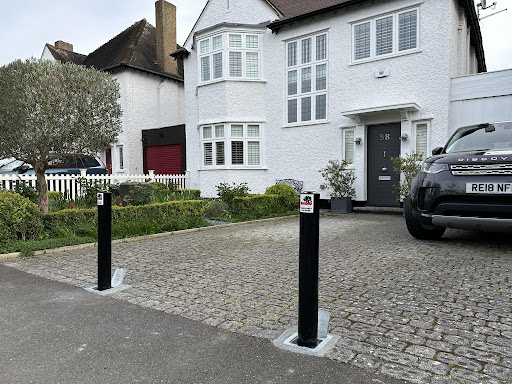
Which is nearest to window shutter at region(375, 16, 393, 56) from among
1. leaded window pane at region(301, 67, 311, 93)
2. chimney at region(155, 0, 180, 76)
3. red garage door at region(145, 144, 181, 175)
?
leaded window pane at region(301, 67, 311, 93)

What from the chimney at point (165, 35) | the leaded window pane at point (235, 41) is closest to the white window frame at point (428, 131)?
the leaded window pane at point (235, 41)

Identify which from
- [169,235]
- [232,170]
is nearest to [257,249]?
[169,235]

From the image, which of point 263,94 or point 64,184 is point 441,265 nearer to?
point 64,184

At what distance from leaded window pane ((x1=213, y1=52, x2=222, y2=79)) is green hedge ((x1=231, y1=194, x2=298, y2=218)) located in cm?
607

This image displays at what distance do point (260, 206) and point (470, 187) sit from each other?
6.44 m

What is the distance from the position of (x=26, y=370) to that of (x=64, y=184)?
9.15 meters

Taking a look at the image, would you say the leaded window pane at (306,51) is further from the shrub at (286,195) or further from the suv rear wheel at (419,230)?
the suv rear wheel at (419,230)

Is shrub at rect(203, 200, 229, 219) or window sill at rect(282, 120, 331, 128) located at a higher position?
window sill at rect(282, 120, 331, 128)

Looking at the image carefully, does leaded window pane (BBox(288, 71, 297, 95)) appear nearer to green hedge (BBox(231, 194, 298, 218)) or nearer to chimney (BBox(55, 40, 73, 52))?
green hedge (BBox(231, 194, 298, 218))

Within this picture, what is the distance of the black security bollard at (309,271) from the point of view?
2.74 meters

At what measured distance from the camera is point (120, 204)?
341 inches

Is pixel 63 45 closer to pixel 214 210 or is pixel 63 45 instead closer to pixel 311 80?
pixel 311 80

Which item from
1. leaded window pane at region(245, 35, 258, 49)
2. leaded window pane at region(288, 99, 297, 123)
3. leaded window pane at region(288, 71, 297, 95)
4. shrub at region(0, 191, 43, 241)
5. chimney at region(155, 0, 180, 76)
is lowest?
shrub at region(0, 191, 43, 241)

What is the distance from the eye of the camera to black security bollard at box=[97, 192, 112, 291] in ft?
Answer: 13.6
